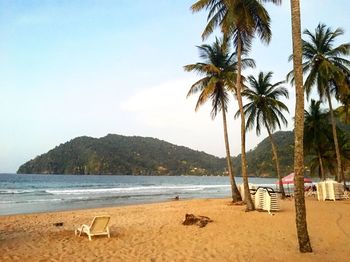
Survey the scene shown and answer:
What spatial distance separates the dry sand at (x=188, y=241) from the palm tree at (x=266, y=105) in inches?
499

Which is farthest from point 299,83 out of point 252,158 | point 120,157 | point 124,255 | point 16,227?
point 120,157

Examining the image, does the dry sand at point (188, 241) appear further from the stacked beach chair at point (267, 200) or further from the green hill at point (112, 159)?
the green hill at point (112, 159)

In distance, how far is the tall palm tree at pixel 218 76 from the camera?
20.3 metres

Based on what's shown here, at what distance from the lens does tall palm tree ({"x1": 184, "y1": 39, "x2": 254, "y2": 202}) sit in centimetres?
2027

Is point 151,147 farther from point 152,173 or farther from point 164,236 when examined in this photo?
point 164,236

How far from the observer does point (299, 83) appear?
7555 millimetres

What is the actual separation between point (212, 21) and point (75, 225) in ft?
35.4

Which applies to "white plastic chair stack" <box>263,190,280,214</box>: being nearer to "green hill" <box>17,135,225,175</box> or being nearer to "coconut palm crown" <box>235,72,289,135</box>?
"coconut palm crown" <box>235,72,289,135</box>

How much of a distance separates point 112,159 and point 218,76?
12803 centimetres

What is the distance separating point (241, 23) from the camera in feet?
49.3

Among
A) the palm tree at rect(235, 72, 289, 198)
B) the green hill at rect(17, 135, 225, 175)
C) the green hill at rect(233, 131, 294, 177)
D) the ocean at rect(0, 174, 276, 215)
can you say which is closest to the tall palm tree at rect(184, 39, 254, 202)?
the palm tree at rect(235, 72, 289, 198)

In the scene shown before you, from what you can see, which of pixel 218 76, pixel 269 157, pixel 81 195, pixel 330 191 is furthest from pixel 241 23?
pixel 269 157

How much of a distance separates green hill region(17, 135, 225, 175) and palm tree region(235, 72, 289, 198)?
4706 inches

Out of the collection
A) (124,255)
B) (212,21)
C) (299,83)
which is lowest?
(124,255)
